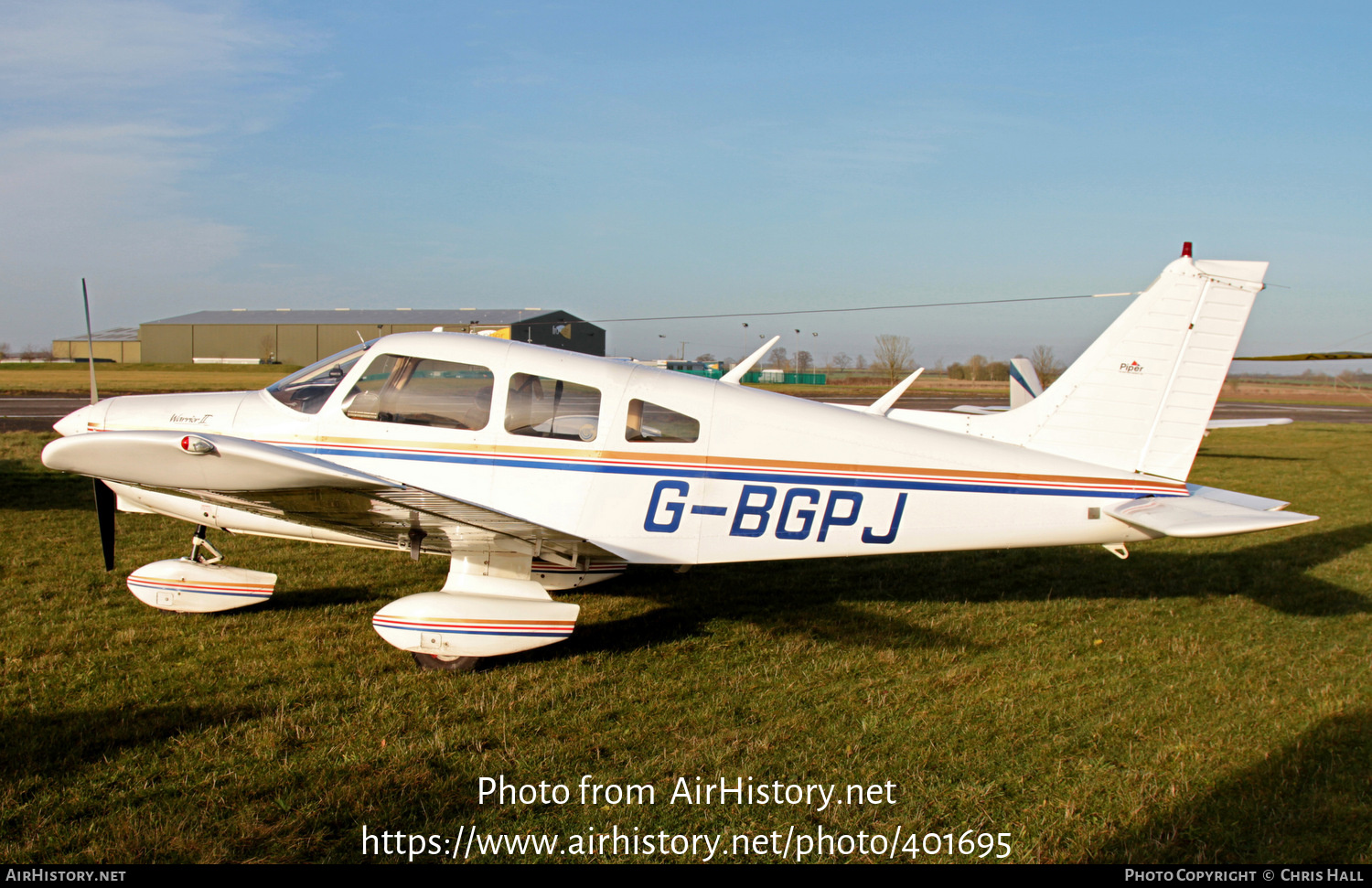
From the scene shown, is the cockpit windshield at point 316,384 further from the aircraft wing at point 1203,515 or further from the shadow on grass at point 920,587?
the aircraft wing at point 1203,515

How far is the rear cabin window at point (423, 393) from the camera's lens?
5.29 m

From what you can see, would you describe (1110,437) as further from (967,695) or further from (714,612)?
(714,612)

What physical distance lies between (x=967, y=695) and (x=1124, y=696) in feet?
3.14

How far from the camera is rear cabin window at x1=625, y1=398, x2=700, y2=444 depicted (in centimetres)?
523

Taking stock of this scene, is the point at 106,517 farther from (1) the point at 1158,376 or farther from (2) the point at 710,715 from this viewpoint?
(1) the point at 1158,376

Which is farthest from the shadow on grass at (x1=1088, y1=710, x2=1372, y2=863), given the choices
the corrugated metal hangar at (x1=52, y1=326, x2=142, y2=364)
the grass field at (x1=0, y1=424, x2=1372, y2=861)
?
the corrugated metal hangar at (x1=52, y1=326, x2=142, y2=364)

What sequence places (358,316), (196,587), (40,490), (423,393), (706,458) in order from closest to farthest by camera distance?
(706,458) → (423,393) → (196,587) → (40,490) → (358,316)

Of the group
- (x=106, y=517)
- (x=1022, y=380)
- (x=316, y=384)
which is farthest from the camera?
(x=1022, y=380)

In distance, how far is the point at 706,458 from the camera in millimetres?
5227

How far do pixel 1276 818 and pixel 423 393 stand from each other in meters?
5.07

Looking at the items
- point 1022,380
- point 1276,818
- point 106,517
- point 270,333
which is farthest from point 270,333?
point 1276,818

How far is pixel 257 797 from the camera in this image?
3.44 m
